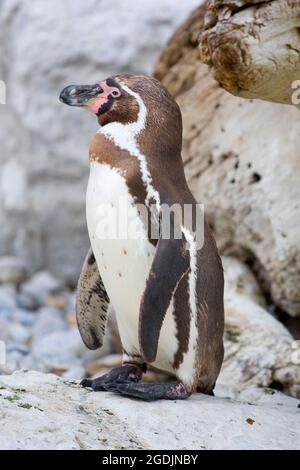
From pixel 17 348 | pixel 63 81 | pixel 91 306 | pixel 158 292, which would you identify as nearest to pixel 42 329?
pixel 17 348

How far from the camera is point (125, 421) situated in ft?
8.86

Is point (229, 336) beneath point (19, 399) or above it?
beneath

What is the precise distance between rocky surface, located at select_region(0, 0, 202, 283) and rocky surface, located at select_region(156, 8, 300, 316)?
145 centimetres

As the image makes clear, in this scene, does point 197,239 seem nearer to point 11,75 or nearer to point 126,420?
point 126,420

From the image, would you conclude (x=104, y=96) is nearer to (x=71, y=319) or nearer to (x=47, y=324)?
(x=47, y=324)

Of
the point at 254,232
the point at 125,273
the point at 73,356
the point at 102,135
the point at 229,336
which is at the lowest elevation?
the point at 73,356

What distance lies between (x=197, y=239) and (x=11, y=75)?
12.3 ft

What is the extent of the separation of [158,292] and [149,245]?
211 millimetres

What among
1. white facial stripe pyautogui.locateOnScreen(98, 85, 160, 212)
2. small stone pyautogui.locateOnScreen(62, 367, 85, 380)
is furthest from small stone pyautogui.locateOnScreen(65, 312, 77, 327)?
white facial stripe pyautogui.locateOnScreen(98, 85, 160, 212)

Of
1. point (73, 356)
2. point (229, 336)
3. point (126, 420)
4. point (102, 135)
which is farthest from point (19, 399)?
point (73, 356)

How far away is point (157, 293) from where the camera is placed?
283 centimetres

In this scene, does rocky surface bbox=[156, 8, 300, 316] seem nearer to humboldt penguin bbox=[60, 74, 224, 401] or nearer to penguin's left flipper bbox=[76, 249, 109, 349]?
humboldt penguin bbox=[60, 74, 224, 401]

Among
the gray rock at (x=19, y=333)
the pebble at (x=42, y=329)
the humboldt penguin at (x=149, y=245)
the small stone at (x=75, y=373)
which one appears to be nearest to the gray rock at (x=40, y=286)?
the pebble at (x=42, y=329)
